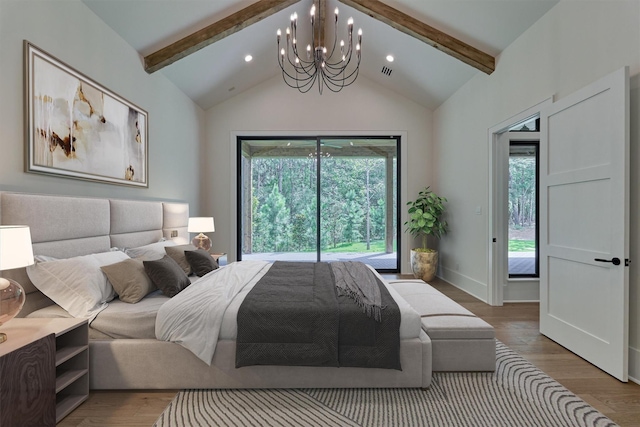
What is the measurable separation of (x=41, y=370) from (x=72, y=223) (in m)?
1.14

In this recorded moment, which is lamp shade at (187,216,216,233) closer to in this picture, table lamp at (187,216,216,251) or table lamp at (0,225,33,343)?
table lamp at (187,216,216,251)

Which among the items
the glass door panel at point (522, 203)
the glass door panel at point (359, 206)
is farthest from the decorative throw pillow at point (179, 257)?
the glass door panel at point (522, 203)

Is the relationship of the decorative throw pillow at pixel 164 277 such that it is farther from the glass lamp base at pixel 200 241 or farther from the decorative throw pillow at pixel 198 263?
the glass lamp base at pixel 200 241

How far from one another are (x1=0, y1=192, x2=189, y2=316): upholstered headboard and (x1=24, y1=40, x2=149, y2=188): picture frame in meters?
0.28

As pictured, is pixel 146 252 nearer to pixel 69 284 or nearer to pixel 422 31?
pixel 69 284

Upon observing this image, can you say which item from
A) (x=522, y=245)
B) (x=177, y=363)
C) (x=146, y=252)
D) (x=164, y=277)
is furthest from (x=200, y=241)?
(x=522, y=245)

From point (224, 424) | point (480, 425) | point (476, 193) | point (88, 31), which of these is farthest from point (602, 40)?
point (88, 31)

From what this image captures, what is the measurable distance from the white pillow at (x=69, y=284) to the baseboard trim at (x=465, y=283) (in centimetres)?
413

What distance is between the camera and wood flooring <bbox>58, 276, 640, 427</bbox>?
180cm

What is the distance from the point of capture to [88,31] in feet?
9.06

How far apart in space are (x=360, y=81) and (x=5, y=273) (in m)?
5.18

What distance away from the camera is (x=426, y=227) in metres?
5.01

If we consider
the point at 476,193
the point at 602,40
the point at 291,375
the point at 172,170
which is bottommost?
the point at 291,375

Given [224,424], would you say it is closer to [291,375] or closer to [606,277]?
[291,375]
